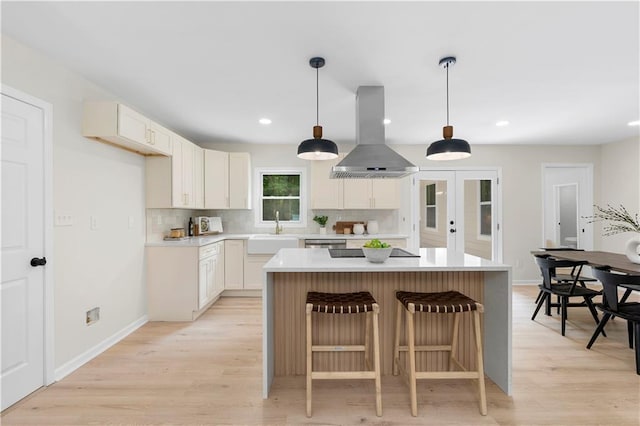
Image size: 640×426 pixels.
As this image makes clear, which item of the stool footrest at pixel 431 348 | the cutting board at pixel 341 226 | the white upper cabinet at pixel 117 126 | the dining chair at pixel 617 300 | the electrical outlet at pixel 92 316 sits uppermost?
the white upper cabinet at pixel 117 126

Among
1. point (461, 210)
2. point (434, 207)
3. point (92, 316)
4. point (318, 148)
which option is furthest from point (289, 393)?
point (461, 210)

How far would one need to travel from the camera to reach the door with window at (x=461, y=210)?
17.7ft

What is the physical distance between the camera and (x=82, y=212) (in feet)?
8.75

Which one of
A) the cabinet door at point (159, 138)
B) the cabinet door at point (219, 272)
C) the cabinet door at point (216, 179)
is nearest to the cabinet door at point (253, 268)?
the cabinet door at point (219, 272)

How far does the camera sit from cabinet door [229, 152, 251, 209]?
4.89 m

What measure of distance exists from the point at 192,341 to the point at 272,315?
127 centimetres

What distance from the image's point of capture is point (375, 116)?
9.64 ft

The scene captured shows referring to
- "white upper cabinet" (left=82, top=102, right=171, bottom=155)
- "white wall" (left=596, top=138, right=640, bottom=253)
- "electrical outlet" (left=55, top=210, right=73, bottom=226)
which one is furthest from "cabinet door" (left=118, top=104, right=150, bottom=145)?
"white wall" (left=596, top=138, right=640, bottom=253)

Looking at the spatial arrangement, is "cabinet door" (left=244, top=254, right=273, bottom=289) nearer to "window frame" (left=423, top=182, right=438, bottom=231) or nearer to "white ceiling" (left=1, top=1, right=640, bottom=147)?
"white ceiling" (left=1, top=1, right=640, bottom=147)

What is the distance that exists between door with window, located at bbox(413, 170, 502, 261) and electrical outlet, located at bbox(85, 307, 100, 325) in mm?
4459

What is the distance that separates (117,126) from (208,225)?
7.94 ft

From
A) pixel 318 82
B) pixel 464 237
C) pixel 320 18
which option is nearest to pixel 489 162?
pixel 464 237

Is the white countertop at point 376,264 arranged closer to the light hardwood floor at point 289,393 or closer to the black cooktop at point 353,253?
the black cooktop at point 353,253

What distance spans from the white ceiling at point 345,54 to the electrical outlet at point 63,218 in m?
1.19
